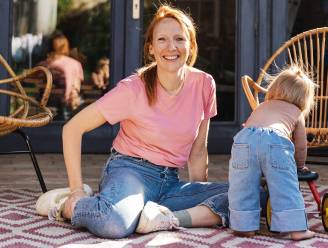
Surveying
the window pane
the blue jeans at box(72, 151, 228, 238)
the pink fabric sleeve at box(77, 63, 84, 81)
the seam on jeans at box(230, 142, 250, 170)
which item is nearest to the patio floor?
the window pane

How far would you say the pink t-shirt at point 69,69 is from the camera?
12.8ft

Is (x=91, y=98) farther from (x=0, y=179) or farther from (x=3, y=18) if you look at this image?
(x=0, y=179)

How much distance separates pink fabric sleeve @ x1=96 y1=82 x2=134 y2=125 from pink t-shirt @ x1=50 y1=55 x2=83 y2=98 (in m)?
1.96

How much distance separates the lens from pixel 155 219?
184cm

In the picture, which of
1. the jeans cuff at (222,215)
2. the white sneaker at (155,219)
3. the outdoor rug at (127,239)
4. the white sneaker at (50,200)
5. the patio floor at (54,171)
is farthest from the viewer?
the patio floor at (54,171)

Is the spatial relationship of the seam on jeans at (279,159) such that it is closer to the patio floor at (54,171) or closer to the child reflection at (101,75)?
the patio floor at (54,171)

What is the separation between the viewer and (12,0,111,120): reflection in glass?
385 centimetres

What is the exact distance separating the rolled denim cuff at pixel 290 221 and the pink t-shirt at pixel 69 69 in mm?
2374

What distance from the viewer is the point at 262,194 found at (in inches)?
79.5

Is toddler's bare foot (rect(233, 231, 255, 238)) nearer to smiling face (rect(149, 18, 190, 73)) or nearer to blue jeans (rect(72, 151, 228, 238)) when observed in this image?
blue jeans (rect(72, 151, 228, 238))

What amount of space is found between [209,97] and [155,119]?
24 cm

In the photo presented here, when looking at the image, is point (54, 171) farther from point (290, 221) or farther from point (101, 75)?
point (290, 221)

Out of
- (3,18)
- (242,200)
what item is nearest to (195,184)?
(242,200)

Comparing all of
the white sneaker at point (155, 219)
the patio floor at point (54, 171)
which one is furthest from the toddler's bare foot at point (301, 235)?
the patio floor at point (54, 171)
